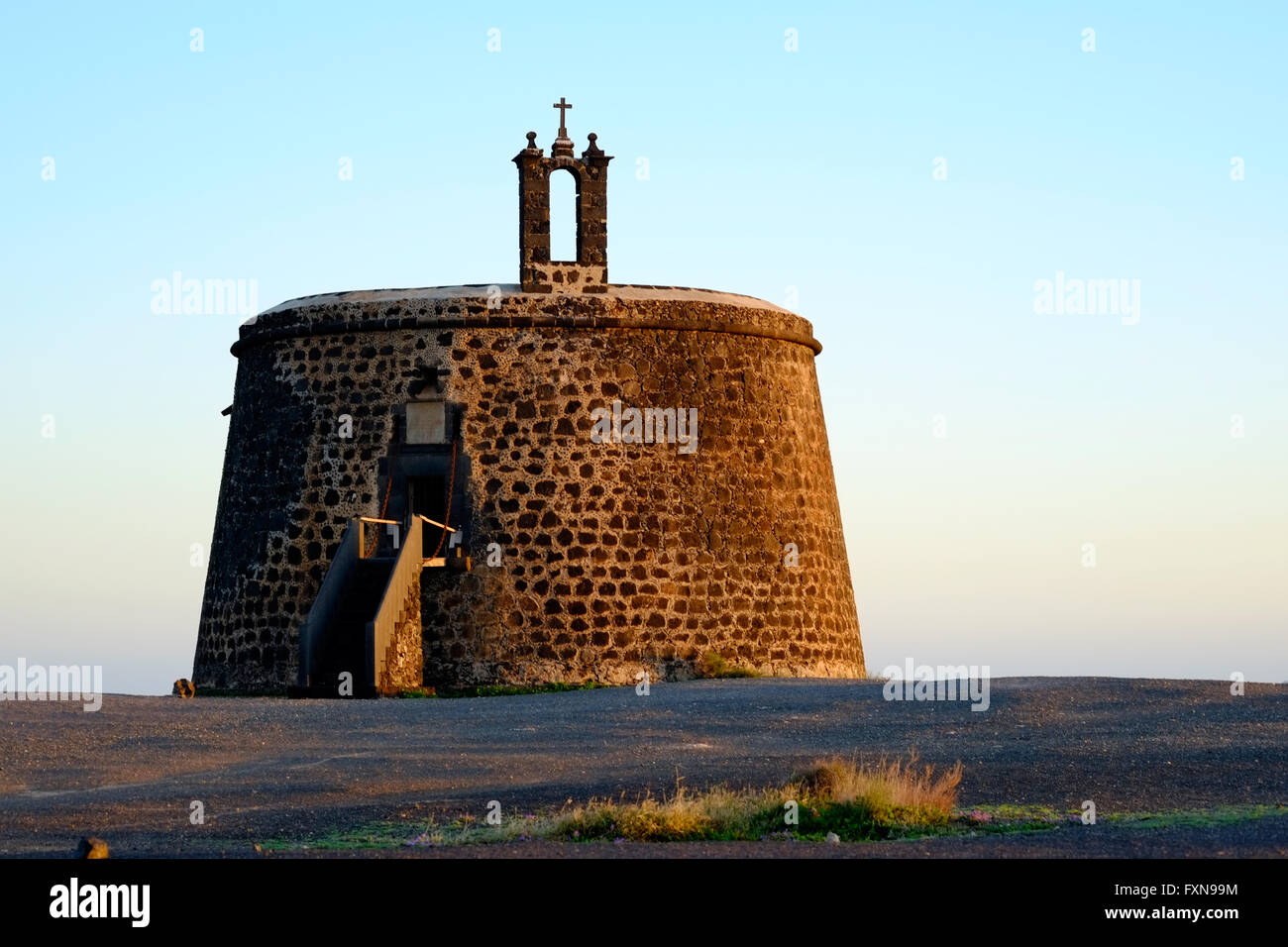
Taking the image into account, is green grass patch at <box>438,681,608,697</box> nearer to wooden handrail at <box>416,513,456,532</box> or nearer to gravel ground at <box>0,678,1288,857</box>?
wooden handrail at <box>416,513,456,532</box>

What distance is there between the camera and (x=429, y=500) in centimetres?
2530

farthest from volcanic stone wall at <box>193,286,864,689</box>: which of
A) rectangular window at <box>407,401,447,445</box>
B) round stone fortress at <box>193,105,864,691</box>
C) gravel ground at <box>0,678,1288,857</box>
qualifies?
gravel ground at <box>0,678,1288,857</box>

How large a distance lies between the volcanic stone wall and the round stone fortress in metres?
0.03

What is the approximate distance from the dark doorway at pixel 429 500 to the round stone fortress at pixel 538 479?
0.03 metres

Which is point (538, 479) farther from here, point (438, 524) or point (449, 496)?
point (438, 524)

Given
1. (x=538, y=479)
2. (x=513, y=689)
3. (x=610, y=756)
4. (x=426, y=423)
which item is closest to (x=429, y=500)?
(x=426, y=423)

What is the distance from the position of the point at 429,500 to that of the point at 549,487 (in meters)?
1.71

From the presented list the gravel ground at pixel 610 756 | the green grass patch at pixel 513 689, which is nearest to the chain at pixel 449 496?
the green grass patch at pixel 513 689

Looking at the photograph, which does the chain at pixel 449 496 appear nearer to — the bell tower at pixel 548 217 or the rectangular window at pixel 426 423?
the rectangular window at pixel 426 423

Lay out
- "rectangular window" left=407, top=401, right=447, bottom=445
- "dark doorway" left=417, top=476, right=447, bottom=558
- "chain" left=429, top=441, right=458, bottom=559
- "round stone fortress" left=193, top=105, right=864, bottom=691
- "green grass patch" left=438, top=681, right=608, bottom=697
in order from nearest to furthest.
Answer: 1. "green grass patch" left=438, top=681, right=608, bottom=697
2. "round stone fortress" left=193, top=105, right=864, bottom=691
3. "chain" left=429, top=441, right=458, bottom=559
4. "dark doorway" left=417, top=476, right=447, bottom=558
5. "rectangular window" left=407, top=401, right=447, bottom=445

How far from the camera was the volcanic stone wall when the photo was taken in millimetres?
24500

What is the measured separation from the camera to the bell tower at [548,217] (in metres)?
25.5
